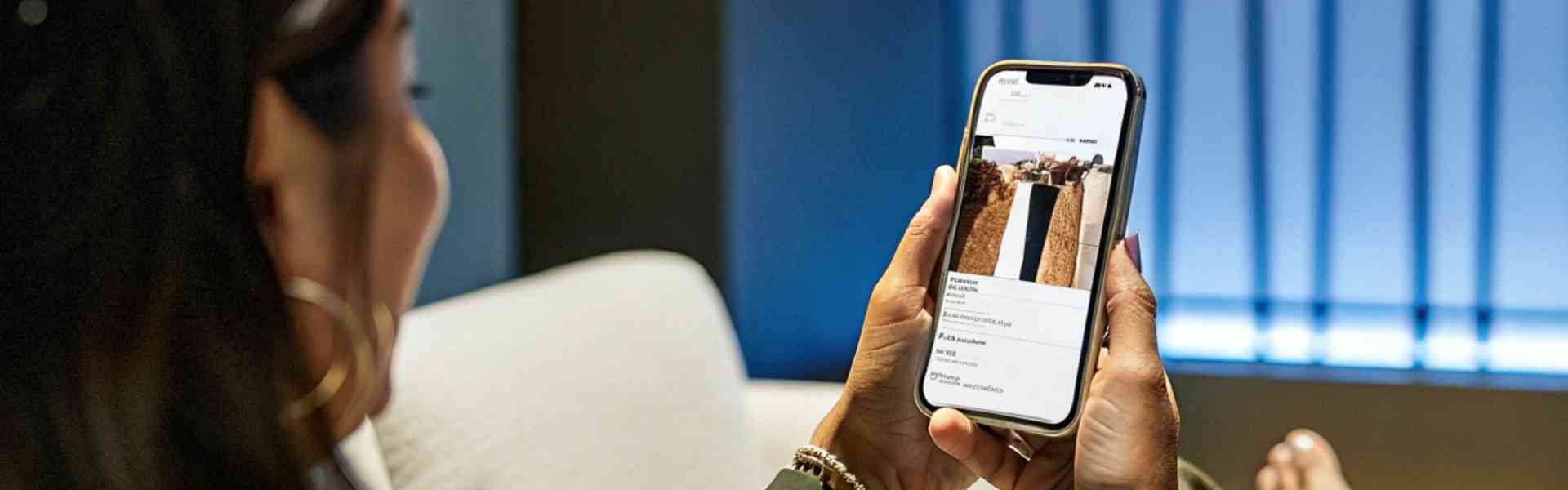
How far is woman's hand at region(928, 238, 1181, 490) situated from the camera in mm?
730

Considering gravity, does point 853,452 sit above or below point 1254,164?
above

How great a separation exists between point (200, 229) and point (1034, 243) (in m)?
0.54

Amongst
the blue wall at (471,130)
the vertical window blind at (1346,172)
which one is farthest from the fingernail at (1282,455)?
the blue wall at (471,130)

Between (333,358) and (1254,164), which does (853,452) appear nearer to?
(333,358)

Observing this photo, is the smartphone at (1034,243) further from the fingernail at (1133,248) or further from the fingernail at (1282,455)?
the fingernail at (1282,455)

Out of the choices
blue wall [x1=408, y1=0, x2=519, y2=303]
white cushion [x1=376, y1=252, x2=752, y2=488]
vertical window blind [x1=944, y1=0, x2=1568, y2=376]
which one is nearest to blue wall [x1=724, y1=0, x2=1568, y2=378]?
vertical window blind [x1=944, y1=0, x2=1568, y2=376]

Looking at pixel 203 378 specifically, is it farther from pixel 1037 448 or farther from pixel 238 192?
pixel 1037 448

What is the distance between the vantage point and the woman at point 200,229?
230 mm

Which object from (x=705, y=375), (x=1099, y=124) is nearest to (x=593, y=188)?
(x=705, y=375)

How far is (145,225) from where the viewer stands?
23 centimetres

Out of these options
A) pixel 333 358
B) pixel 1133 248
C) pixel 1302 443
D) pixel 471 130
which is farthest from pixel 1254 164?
pixel 333 358

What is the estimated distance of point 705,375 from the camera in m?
1.37

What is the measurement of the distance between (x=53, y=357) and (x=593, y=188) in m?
2.23

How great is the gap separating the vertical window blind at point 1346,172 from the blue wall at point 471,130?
86 cm
